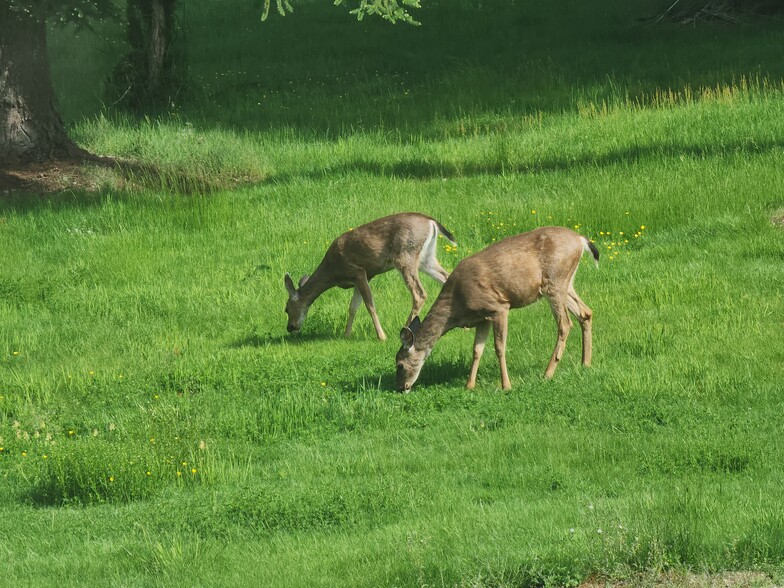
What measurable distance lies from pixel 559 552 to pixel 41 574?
3433 mm

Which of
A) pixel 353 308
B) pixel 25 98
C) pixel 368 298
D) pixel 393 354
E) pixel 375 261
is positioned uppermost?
pixel 25 98

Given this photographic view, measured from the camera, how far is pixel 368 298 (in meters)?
13.7

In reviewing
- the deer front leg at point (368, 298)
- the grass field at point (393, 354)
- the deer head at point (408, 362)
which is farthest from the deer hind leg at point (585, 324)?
the deer front leg at point (368, 298)

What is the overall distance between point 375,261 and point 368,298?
1.45 ft

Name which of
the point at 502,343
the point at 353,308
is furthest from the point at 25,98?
the point at 502,343

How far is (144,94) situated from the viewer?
2678 centimetres

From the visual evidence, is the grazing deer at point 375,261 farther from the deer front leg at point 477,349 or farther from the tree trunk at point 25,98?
the tree trunk at point 25,98

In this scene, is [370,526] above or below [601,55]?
below

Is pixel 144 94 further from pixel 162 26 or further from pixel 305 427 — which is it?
pixel 305 427

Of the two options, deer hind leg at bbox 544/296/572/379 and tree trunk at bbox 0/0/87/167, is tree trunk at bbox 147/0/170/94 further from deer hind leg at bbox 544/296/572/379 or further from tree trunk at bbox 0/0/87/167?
deer hind leg at bbox 544/296/572/379

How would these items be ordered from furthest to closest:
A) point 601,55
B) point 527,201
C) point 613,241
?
point 601,55 < point 527,201 < point 613,241

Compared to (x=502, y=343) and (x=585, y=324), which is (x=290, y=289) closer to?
(x=502, y=343)

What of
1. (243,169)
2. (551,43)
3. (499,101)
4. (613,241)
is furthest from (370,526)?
(551,43)

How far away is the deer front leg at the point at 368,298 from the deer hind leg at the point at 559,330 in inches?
101
